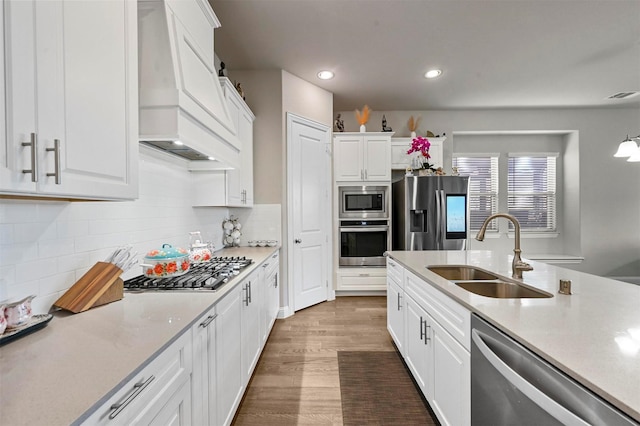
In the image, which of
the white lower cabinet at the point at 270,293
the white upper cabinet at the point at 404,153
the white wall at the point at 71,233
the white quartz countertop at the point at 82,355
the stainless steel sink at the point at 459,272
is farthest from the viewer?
the white upper cabinet at the point at 404,153

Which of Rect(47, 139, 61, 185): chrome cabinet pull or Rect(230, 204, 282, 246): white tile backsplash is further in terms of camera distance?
Rect(230, 204, 282, 246): white tile backsplash

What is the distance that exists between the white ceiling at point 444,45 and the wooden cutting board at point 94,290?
2.21 meters

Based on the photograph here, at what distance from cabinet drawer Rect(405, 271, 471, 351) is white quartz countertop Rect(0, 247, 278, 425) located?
3.63ft

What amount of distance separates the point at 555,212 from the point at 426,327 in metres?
4.93

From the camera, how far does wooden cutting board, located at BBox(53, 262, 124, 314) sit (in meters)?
1.16

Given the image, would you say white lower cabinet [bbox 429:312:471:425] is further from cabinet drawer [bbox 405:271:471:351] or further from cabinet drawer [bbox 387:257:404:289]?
cabinet drawer [bbox 387:257:404:289]

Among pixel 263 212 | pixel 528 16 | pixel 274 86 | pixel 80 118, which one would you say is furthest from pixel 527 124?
pixel 80 118

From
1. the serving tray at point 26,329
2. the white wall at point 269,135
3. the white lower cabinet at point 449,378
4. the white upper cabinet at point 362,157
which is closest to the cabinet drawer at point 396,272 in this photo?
the white lower cabinet at point 449,378

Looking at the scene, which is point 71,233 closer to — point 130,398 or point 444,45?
point 130,398

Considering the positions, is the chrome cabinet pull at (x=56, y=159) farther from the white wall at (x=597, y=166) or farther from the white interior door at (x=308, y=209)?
the white wall at (x=597, y=166)

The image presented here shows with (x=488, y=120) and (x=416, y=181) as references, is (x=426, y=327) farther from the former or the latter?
(x=488, y=120)

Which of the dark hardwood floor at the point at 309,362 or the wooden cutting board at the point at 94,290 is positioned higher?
the wooden cutting board at the point at 94,290

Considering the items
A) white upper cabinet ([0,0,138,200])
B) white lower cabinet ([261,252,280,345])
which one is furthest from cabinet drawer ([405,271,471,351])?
white upper cabinet ([0,0,138,200])

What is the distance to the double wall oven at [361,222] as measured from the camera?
165 inches
